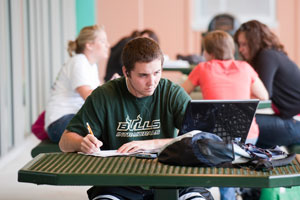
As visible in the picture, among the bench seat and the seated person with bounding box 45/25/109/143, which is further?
the seated person with bounding box 45/25/109/143

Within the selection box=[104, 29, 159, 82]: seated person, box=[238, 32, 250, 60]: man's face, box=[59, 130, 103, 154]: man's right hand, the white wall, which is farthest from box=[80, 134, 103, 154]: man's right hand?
box=[104, 29, 159, 82]: seated person

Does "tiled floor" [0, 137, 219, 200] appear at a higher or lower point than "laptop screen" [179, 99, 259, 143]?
lower

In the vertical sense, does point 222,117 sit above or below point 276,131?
above

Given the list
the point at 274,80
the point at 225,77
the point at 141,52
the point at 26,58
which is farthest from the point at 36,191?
the point at 26,58

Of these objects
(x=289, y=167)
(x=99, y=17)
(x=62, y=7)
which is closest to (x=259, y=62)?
(x=289, y=167)

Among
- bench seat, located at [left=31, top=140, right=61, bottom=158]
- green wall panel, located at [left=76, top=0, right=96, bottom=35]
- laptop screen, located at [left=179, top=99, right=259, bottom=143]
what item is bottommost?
bench seat, located at [left=31, top=140, right=61, bottom=158]

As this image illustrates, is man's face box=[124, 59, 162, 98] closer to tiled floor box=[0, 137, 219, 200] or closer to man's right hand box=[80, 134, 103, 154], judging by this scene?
man's right hand box=[80, 134, 103, 154]

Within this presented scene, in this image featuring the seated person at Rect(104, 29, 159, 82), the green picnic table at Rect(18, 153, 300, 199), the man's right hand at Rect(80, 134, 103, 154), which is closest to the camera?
the green picnic table at Rect(18, 153, 300, 199)

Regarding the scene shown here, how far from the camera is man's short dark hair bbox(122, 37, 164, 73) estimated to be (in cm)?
201

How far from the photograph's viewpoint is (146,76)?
2029 mm

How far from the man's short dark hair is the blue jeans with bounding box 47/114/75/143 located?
127 cm

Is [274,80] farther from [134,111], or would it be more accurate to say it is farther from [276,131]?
[134,111]

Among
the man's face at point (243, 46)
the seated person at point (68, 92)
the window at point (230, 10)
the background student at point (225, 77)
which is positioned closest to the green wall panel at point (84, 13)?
the window at point (230, 10)

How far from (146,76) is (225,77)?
1.21 metres
